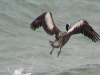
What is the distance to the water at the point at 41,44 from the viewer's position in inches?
666

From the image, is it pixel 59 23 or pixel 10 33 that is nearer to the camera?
pixel 10 33

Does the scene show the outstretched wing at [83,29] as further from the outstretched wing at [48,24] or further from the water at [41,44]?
the water at [41,44]

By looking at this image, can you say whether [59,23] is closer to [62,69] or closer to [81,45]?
[81,45]

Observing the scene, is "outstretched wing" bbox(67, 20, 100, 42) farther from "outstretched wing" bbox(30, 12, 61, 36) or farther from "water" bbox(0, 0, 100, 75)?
"water" bbox(0, 0, 100, 75)

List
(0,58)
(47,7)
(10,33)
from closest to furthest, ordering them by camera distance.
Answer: (0,58) → (10,33) → (47,7)

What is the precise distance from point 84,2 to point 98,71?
25.9 ft

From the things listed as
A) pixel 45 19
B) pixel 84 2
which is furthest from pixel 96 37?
pixel 84 2

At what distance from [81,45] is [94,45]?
59cm

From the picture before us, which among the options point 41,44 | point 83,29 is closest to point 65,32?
point 83,29

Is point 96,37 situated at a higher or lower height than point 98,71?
higher

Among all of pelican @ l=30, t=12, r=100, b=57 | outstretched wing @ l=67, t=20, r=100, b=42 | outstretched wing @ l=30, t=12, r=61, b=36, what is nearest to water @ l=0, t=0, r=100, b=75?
outstretched wing @ l=30, t=12, r=61, b=36

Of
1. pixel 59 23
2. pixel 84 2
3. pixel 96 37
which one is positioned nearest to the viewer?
pixel 96 37

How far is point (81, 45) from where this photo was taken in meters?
19.5

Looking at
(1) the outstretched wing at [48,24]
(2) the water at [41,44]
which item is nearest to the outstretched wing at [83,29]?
(1) the outstretched wing at [48,24]
